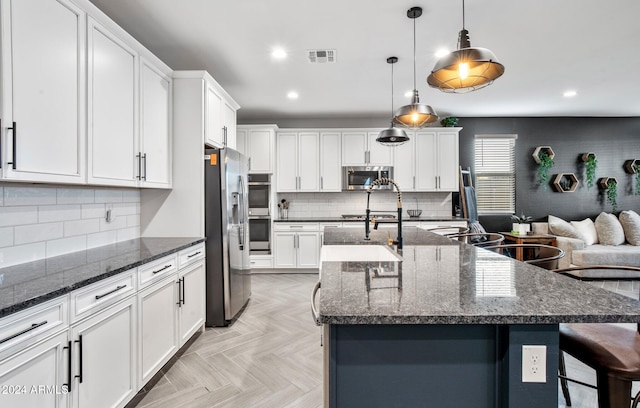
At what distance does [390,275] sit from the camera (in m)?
1.41

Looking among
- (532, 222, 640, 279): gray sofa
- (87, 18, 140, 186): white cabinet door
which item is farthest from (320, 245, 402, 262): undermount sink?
(532, 222, 640, 279): gray sofa

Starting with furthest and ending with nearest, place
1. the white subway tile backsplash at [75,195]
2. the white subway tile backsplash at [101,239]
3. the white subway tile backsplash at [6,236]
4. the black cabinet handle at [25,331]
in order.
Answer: the white subway tile backsplash at [101,239]
the white subway tile backsplash at [75,195]
the white subway tile backsplash at [6,236]
the black cabinet handle at [25,331]

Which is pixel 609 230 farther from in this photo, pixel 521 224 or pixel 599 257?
pixel 521 224

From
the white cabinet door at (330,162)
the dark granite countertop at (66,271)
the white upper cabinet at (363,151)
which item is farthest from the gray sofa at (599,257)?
the dark granite countertop at (66,271)

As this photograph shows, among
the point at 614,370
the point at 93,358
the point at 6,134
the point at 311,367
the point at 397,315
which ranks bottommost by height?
the point at 311,367

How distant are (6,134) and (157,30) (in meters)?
1.77

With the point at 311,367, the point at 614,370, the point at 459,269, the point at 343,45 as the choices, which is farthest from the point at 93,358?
the point at 343,45

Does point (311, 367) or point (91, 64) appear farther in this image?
point (311, 367)

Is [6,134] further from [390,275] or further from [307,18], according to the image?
[307,18]

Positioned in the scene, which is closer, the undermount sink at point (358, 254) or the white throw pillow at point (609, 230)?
the undermount sink at point (358, 254)

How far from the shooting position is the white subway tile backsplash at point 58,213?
1.93 meters

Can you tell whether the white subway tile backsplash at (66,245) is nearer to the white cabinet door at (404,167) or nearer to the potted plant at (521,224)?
the white cabinet door at (404,167)

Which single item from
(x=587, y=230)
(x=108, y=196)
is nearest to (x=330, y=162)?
(x=108, y=196)

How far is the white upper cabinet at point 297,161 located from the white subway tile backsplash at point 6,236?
380 centimetres
